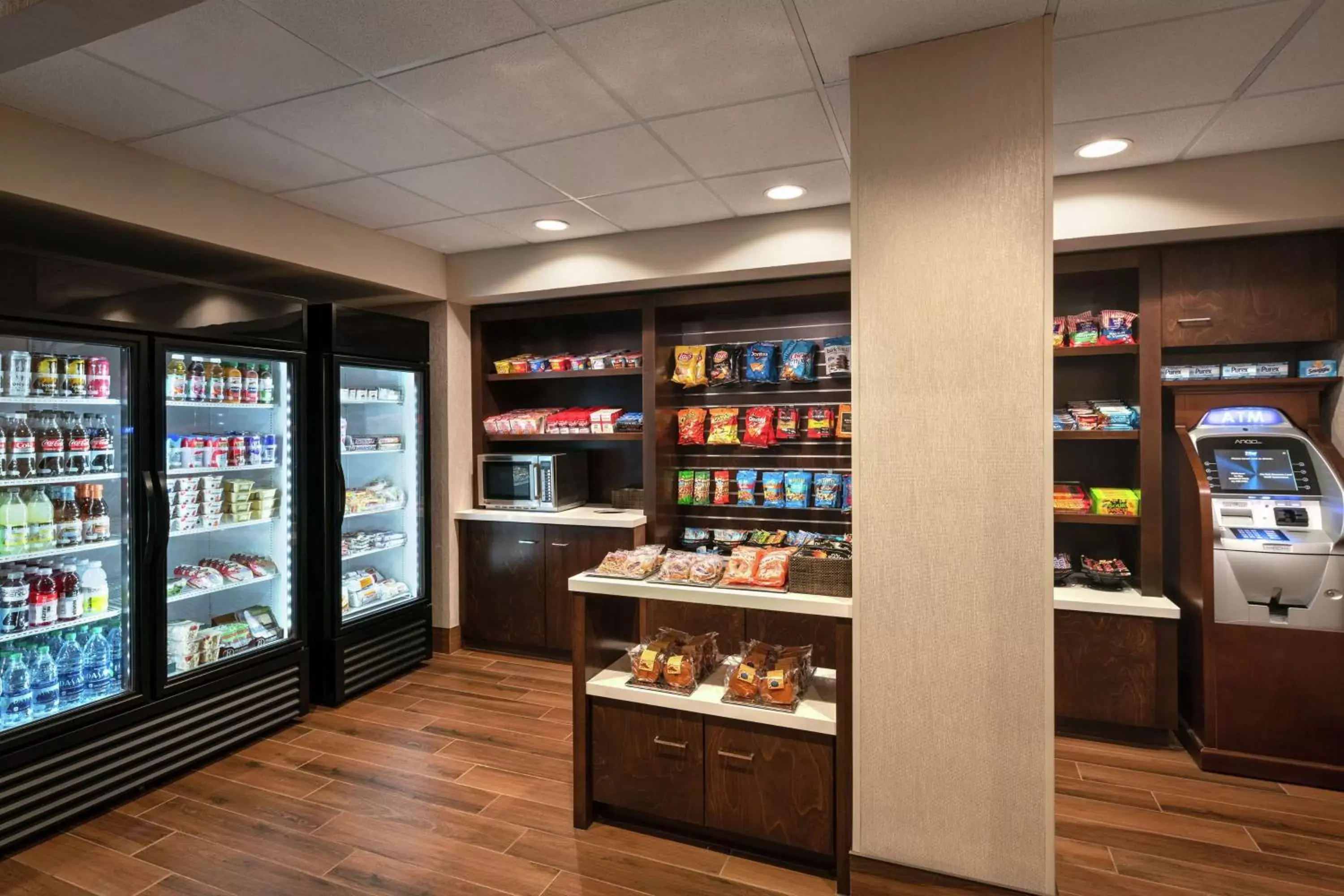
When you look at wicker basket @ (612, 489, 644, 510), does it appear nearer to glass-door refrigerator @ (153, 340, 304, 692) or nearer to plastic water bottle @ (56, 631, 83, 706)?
glass-door refrigerator @ (153, 340, 304, 692)

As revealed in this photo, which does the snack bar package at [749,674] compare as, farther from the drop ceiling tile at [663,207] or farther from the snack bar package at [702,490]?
the drop ceiling tile at [663,207]

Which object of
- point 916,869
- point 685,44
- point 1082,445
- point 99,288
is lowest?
point 916,869

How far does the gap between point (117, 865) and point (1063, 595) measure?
388 centimetres

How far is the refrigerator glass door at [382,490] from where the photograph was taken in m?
3.96

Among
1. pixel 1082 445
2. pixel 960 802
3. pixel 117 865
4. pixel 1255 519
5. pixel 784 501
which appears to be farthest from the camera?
pixel 784 501

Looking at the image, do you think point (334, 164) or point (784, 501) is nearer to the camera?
point (334, 164)

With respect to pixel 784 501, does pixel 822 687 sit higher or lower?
lower

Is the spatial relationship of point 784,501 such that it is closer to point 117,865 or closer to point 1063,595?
point 1063,595

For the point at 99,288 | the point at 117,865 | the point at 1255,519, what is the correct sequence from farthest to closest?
1. the point at 1255,519
2. the point at 99,288
3. the point at 117,865

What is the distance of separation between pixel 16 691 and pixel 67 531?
59 cm

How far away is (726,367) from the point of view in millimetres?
4160

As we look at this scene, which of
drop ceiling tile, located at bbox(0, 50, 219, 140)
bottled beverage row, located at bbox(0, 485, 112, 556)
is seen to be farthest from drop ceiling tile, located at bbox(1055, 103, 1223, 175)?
bottled beverage row, located at bbox(0, 485, 112, 556)

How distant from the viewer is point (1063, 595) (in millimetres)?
3221

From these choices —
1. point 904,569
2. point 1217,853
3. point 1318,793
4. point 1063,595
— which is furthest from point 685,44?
point 1318,793
